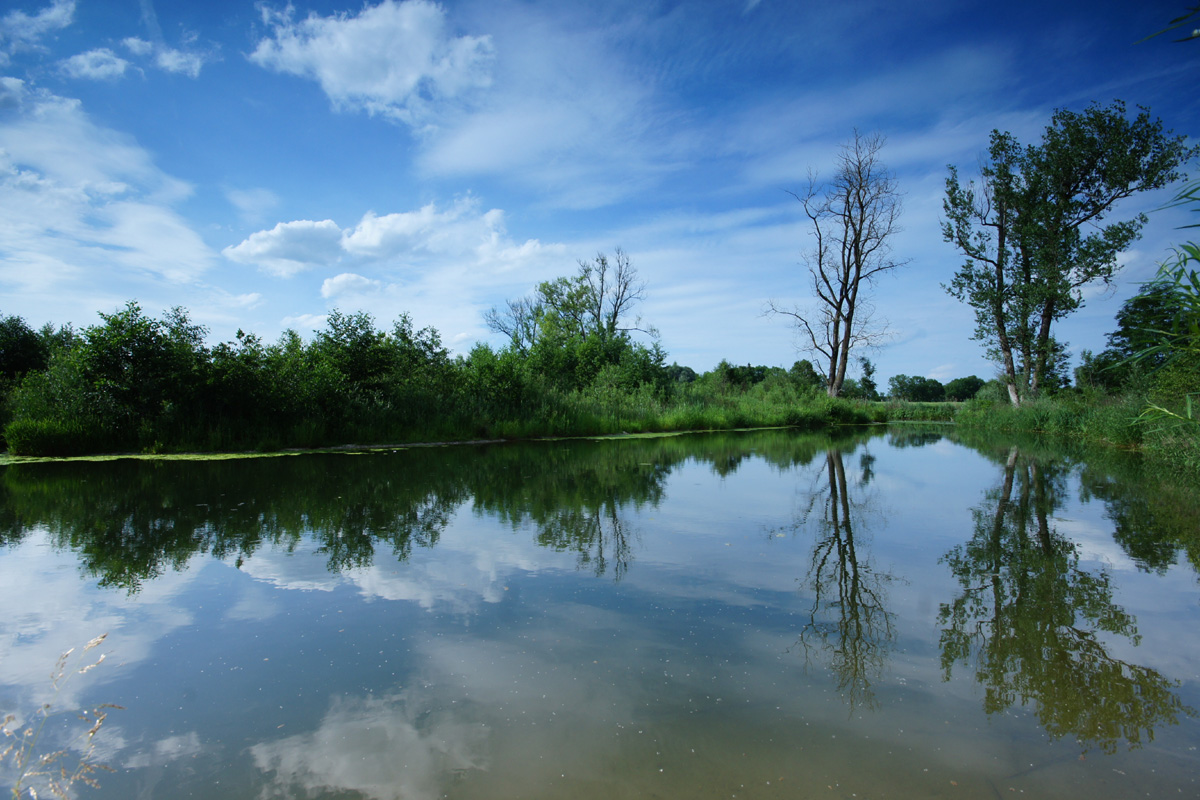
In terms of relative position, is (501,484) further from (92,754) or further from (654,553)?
(92,754)

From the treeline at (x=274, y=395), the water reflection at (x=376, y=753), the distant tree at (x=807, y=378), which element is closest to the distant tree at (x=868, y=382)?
the distant tree at (x=807, y=378)

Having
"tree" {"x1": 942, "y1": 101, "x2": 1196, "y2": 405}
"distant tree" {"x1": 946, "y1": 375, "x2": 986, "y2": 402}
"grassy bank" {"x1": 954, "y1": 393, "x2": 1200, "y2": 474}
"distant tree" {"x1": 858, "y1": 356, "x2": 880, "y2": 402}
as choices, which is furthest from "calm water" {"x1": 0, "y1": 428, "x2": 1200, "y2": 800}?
"distant tree" {"x1": 946, "y1": 375, "x2": 986, "y2": 402}

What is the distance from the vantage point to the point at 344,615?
144 inches

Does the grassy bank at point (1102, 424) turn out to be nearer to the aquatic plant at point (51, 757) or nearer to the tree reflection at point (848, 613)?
the tree reflection at point (848, 613)

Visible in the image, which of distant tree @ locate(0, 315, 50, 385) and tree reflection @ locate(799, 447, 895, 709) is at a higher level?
distant tree @ locate(0, 315, 50, 385)

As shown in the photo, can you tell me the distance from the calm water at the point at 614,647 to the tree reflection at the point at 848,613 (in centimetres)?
3

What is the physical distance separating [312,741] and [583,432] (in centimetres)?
1685

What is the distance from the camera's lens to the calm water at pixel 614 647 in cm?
219

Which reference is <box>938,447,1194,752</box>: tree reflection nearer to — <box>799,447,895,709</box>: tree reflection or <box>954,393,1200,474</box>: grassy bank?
<box>799,447,895,709</box>: tree reflection

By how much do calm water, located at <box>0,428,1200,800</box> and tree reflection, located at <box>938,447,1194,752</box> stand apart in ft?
0.06

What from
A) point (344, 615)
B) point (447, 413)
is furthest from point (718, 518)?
point (447, 413)

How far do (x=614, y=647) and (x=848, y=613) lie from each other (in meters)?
1.55

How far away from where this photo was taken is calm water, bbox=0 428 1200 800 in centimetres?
219

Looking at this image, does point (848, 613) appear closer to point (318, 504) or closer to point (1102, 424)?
point (318, 504)
